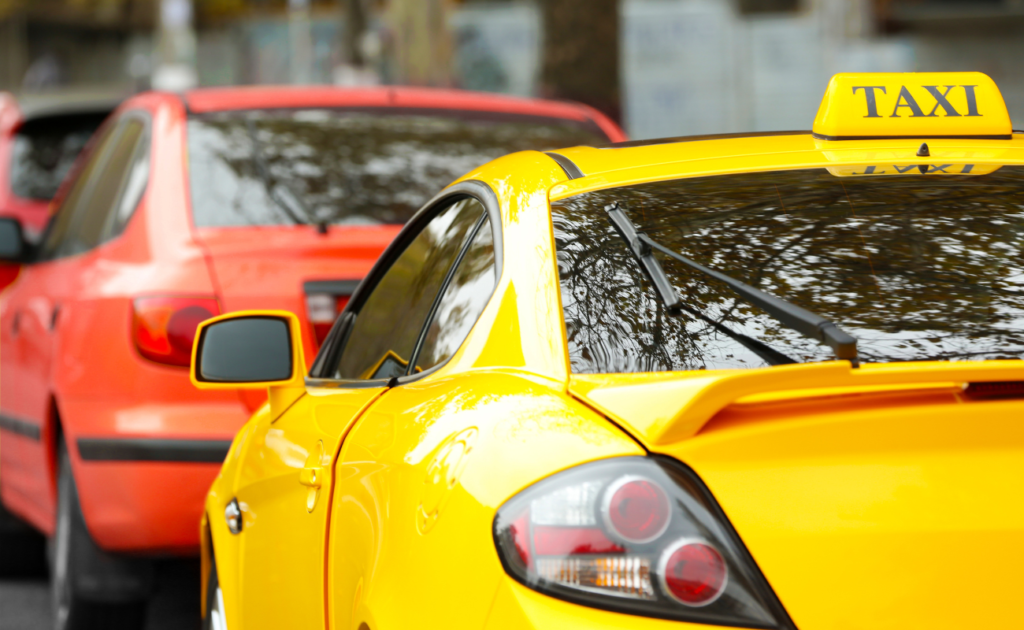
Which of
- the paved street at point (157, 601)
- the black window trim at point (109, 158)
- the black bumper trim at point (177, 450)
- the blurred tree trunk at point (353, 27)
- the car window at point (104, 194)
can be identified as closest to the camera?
the black bumper trim at point (177, 450)

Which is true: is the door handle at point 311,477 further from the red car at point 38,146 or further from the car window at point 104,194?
the red car at point 38,146

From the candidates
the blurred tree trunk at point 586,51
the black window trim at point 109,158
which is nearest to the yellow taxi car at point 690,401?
the black window trim at point 109,158

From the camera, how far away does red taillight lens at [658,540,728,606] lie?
1653 mm

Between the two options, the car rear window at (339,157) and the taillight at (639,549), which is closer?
the taillight at (639,549)

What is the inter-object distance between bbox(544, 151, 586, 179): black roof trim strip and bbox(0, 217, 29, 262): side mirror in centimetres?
340

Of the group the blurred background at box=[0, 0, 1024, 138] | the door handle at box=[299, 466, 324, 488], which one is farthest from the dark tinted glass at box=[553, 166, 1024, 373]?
the blurred background at box=[0, 0, 1024, 138]

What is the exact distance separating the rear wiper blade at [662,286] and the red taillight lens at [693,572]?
0.38 meters

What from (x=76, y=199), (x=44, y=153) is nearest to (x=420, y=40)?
(x=44, y=153)

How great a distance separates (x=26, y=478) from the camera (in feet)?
16.4

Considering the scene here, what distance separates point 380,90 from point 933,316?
3525mm

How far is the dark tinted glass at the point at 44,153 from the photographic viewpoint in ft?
27.2

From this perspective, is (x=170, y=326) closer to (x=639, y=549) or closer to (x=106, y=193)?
(x=106, y=193)

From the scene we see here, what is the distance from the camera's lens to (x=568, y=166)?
8.38ft

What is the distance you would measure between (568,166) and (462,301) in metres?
0.34
